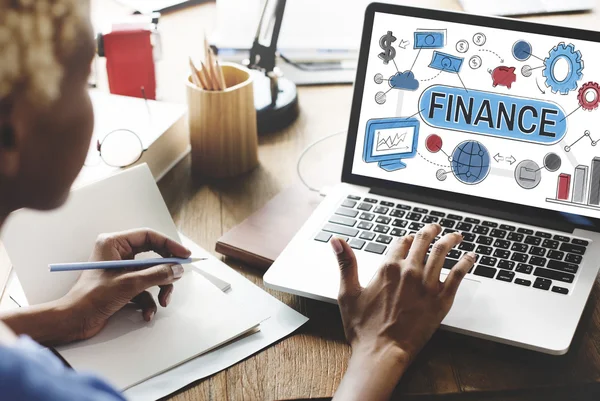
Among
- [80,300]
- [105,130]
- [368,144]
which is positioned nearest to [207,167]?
[105,130]

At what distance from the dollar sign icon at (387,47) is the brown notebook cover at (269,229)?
0.24 metres

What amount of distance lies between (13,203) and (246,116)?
1.99 ft

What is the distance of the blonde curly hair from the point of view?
1.49ft

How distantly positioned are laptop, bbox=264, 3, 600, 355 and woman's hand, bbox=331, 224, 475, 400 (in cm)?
5

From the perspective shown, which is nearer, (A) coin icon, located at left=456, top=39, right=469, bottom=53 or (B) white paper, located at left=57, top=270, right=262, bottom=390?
(B) white paper, located at left=57, top=270, right=262, bottom=390

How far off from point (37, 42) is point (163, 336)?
442 mm

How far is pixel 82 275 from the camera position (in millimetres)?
861

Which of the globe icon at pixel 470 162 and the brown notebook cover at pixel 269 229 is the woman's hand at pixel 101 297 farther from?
the globe icon at pixel 470 162

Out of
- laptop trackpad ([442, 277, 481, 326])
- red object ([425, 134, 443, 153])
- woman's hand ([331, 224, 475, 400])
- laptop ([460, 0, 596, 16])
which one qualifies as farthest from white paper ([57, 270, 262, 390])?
laptop ([460, 0, 596, 16])

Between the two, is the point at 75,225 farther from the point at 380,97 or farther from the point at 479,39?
the point at 479,39

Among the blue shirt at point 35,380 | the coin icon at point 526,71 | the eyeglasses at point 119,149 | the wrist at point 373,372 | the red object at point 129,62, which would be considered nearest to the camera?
the blue shirt at point 35,380

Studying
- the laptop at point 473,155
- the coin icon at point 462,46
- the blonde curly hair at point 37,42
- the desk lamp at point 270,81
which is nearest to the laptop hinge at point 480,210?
the laptop at point 473,155

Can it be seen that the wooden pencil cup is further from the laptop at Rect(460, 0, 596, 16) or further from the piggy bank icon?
the laptop at Rect(460, 0, 596, 16)

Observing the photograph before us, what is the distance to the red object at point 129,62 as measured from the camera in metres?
1.28
